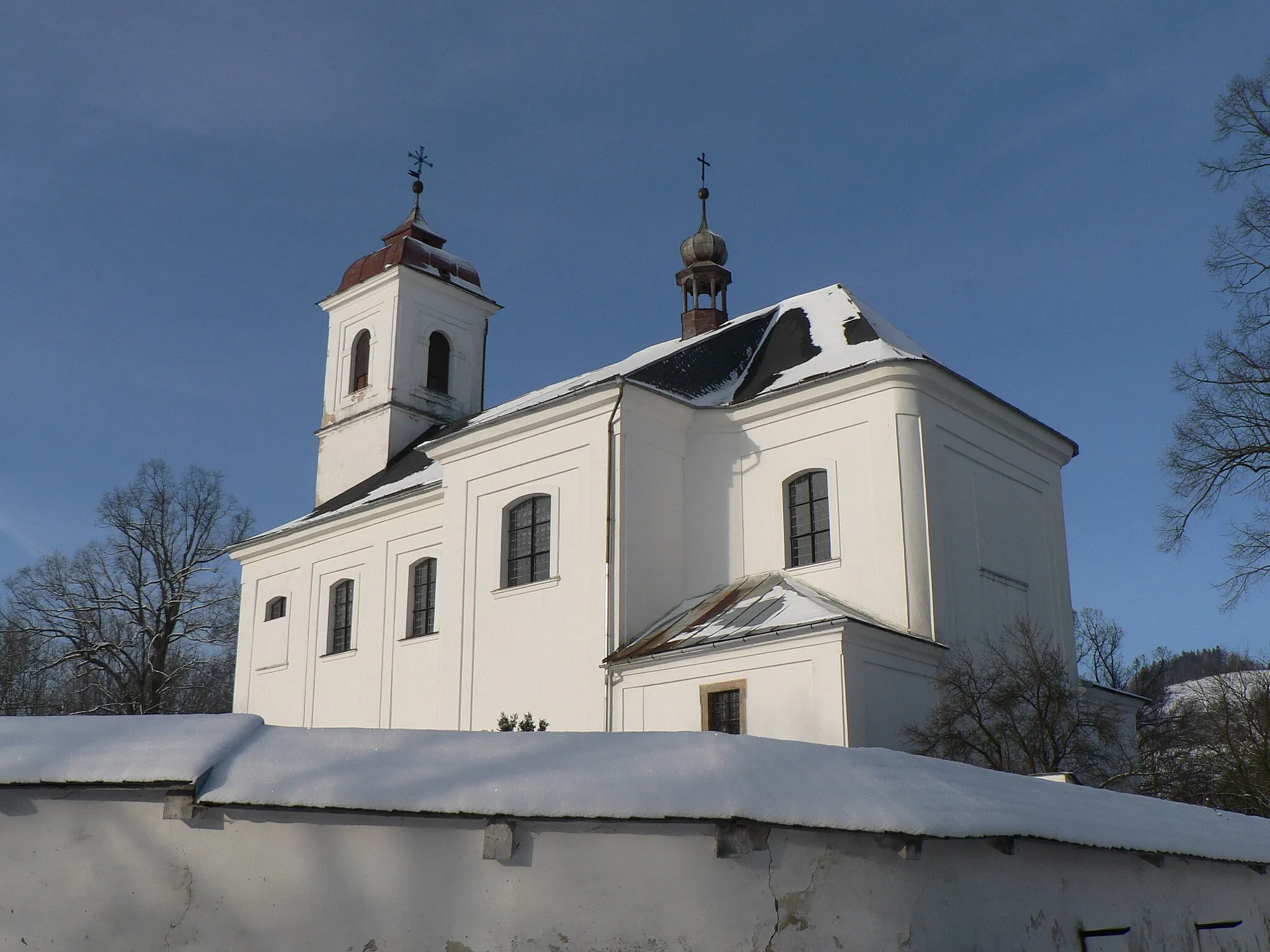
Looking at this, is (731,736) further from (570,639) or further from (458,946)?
(570,639)

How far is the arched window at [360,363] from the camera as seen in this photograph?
93.2ft

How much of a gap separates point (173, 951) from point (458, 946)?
4.18 ft

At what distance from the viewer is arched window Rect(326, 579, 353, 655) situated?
2341cm

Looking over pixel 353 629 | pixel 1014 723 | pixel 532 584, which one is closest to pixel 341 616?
pixel 353 629

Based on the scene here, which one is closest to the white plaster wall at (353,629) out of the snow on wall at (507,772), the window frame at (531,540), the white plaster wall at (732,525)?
the white plaster wall at (732,525)

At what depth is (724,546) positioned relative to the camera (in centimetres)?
1808

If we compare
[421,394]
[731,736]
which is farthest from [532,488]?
[731,736]

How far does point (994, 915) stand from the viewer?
626cm

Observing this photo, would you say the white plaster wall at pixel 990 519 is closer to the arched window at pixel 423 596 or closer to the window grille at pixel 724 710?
the window grille at pixel 724 710

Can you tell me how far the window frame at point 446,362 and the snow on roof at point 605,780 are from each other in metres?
22.6

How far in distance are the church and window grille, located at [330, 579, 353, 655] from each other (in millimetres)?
394

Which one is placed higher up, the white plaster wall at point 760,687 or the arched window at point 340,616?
the arched window at point 340,616

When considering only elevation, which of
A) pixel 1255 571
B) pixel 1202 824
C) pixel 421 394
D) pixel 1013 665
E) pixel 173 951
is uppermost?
pixel 421 394

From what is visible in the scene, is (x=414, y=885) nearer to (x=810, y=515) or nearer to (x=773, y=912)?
(x=773, y=912)
